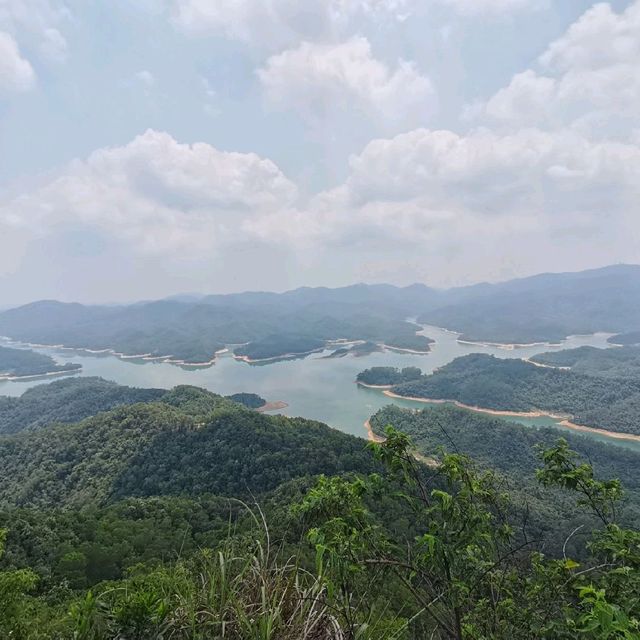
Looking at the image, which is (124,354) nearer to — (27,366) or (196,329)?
(27,366)

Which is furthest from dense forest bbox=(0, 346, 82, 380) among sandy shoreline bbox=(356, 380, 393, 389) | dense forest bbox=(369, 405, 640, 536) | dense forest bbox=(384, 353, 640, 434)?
Answer: dense forest bbox=(369, 405, 640, 536)

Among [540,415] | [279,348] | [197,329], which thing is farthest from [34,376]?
[540,415]

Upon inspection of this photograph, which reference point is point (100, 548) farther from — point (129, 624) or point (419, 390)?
point (419, 390)

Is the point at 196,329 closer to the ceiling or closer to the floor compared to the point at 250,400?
closer to the ceiling

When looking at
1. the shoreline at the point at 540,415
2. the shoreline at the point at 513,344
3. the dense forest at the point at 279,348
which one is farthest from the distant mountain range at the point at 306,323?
the shoreline at the point at 540,415

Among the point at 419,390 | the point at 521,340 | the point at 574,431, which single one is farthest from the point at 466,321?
the point at 574,431
